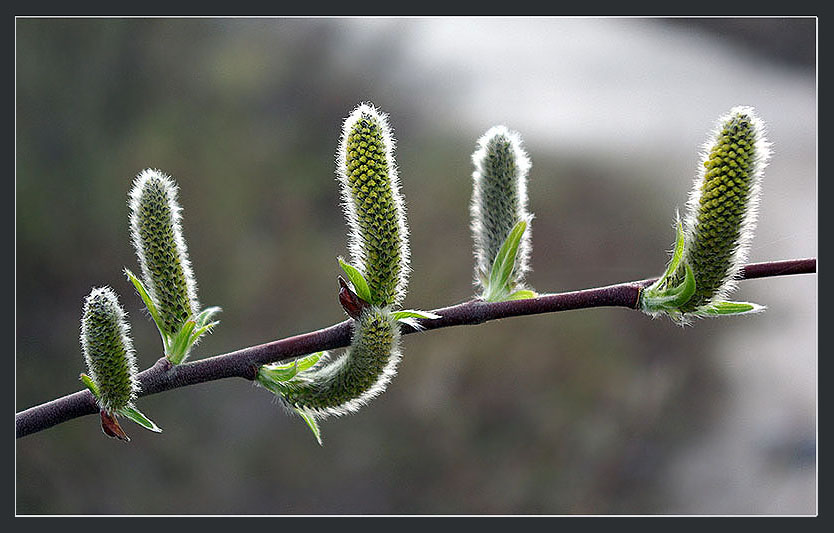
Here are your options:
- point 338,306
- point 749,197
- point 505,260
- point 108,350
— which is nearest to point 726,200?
point 749,197

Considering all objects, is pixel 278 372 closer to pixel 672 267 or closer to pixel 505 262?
pixel 505 262

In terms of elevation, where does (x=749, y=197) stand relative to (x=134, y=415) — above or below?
above

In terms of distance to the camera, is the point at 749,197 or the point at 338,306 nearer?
the point at 749,197

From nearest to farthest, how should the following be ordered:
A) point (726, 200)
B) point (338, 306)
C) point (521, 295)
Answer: point (726, 200), point (521, 295), point (338, 306)

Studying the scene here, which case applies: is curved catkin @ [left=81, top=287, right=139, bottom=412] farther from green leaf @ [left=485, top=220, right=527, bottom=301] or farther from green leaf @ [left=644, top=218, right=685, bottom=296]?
green leaf @ [left=644, top=218, right=685, bottom=296]

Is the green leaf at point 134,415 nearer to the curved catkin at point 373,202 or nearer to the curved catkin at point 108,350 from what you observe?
the curved catkin at point 108,350

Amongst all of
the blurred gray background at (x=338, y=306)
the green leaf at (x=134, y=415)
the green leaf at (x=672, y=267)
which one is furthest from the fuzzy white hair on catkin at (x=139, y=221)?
the blurred gray background at (x=338, y=306)

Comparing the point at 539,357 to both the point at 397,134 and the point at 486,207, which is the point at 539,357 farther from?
the point at 486,207
